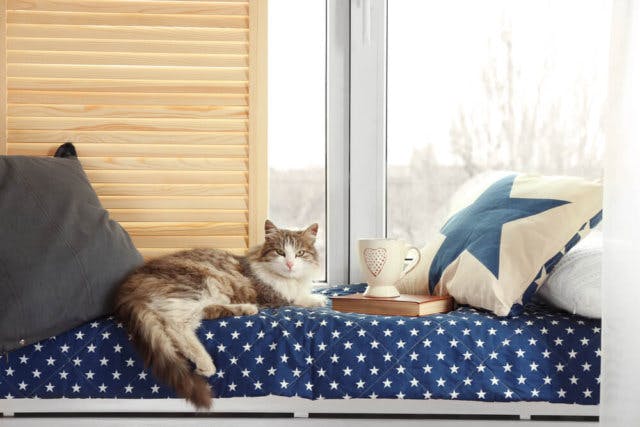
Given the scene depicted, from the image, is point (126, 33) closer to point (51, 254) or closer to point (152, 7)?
point (152, 7)

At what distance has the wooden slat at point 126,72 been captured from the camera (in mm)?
2227

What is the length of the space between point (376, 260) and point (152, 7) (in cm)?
113

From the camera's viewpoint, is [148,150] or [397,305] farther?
[148,150]

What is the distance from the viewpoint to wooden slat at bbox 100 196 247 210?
7.38 ft

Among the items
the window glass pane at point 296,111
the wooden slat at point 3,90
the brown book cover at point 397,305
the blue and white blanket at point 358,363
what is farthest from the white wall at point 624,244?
the wooden slat at point 3,90

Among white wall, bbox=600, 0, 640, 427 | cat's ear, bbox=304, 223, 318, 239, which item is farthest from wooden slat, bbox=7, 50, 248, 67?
white wall, bbox=600, 0, 640, 427

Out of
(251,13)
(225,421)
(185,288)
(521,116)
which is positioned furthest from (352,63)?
(225,421)

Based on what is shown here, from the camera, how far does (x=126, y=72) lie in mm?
2242

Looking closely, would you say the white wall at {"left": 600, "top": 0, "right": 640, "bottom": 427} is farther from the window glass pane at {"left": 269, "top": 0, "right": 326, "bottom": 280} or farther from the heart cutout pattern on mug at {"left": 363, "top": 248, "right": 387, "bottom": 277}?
the window glass pane at {"left": 269, "top": 0, "right": 326, "bottom": 280}

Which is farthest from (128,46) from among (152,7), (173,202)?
(173,202)

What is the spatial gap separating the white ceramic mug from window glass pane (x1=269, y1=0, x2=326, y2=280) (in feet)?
1.95

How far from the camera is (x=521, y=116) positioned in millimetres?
2301

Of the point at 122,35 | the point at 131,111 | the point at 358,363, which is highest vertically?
the point at 122,35

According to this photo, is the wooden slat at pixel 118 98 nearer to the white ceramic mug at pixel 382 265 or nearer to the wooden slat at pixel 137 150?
the wooden slat at pixel 137 150
